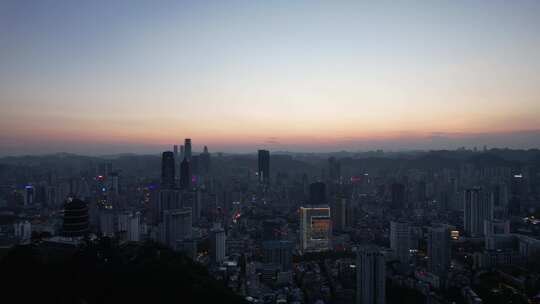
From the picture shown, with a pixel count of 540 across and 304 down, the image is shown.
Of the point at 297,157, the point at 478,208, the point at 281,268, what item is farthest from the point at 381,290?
the point at 297,157

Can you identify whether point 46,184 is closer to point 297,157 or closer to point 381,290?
point 381,290

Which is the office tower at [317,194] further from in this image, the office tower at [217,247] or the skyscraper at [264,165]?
the skyscraper at [264,165]

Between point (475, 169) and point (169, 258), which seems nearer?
point (169, 258)

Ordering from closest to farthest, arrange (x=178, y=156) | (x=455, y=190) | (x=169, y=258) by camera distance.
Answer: (x=169, y=258)
(x=455, y=190)
(x=178, y=156)

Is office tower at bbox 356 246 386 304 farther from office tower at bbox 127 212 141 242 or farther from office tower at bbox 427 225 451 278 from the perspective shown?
office tower at bbox 127 212 141 242

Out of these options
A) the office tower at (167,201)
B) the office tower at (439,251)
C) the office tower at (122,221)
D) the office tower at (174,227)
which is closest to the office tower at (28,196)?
the office tower at (167,201)

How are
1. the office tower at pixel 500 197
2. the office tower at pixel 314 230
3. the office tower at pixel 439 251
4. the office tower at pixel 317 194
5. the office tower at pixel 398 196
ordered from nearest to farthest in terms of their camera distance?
the office tower at pixel 439 251 → the office tower at pixel 314 230 → the office tower at pixel 500 197 → the office tower at pixel 317 194 → the office tower at pixel 398 196

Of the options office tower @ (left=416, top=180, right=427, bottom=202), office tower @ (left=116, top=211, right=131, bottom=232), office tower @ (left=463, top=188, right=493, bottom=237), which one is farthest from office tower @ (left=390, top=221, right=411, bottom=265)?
office tower @ (left=416, top=180, right=427, bottom=202)
